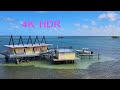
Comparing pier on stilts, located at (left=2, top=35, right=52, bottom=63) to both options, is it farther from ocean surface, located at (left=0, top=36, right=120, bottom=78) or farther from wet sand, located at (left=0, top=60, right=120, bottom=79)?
wet sand, located at (left=0, top=60, right=120, bottom=79)

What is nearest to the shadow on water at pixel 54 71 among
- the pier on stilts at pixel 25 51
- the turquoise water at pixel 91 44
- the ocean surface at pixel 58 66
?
the ocean surface at pixel 58 66

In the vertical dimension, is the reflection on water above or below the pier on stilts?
below

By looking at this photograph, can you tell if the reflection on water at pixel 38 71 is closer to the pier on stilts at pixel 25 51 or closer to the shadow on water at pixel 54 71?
the shadow on water at pixel 54 71

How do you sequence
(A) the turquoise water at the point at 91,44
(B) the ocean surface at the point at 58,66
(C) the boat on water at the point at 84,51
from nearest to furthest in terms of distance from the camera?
(B) the ocean surface at the point at 58,66 → (A) the turquoise water at the point at 91,44 → (C) the boat on water at the point at 84,51

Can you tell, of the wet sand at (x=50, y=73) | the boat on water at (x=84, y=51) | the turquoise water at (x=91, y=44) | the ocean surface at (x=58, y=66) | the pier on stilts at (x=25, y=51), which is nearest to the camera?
the wet sand at (x=50, y=73)

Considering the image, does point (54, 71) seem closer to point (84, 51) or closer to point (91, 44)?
point (84, 51)

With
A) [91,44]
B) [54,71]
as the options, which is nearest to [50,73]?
[54,71]

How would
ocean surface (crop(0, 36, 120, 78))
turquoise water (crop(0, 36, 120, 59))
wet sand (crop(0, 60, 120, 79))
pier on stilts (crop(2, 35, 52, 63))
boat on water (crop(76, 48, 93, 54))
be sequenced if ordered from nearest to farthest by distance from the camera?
wet sand (crop(0, 60, 120, 79)) → ocean surface (crop(0, 36, 120, 78)) → pier on stilts (crop(2, 35, 52, 63)) → turquoise water (crop(0, 36, 120, 59)) → boat on water (crop(76, 48, 93, 54))

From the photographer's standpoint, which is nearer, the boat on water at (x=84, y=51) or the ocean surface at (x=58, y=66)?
the ocean surface at (x=58, y=66)

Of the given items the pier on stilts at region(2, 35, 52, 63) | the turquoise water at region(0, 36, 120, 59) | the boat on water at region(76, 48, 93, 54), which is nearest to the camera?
the pier on stilts at region(2, 35, 52, 63)

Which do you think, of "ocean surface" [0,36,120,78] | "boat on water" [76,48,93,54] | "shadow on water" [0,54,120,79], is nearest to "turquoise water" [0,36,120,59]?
"ocean surface" [0,36,120,78]

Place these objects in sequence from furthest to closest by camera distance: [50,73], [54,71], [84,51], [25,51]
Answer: [84,51] → [25,51] → [54,71] → [50,73]

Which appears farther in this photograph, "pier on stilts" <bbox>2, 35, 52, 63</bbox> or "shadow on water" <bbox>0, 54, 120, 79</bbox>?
"pier on stilts" <bbox>2, 35, 52, 63</bbox>
